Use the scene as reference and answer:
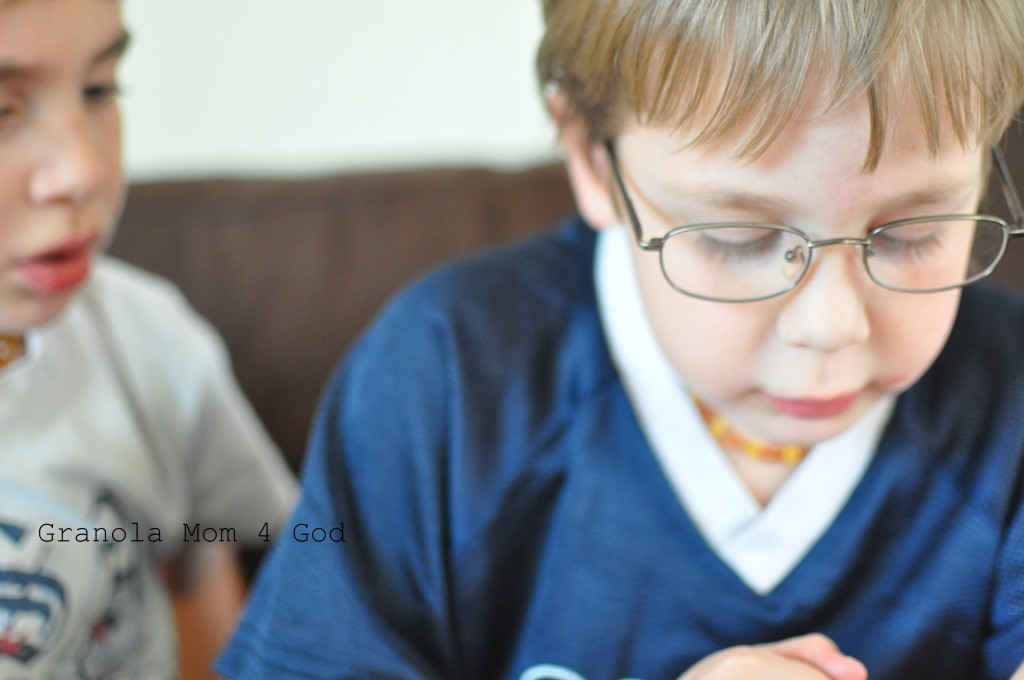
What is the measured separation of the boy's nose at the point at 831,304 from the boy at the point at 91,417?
0.52 m

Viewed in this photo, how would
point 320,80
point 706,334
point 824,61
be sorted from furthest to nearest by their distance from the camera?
1. point 320,80
2. point 706,334
3. point 824,61

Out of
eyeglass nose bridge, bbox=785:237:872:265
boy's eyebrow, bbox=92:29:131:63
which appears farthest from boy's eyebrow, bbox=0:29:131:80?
eyeglass nose bridge, bbox=785:237:872:265

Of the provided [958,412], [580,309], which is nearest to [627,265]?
[580,309]

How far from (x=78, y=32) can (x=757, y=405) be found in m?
0.55

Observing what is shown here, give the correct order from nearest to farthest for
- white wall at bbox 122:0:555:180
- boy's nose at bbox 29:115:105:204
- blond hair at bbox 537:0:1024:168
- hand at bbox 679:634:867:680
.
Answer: blond hair at bbox 537:0:1024:168 < hand at bbox 679:634:867:680 < boy's nose at bbox 29:115:105:204 < white wall at bbox 122:0:555:180

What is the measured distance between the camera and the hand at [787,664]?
658 millimetres

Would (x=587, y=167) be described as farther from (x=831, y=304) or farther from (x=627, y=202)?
(x=831, y=304)

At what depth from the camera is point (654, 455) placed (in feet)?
2.52

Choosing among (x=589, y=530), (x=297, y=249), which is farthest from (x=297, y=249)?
(x=589, y=530)

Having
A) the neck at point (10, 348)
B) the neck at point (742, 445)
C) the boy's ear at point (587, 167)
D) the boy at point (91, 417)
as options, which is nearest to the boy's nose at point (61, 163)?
the boy at point (91, 417)

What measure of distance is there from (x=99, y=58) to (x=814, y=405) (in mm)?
584

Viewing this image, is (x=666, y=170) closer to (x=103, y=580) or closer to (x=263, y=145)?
(x=103, y=580)

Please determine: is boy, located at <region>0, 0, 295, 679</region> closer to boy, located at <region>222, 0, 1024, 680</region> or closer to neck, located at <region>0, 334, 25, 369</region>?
neck, located at <region>0, 334, 25, 369</region>

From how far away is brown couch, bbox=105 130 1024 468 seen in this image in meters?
1.21
